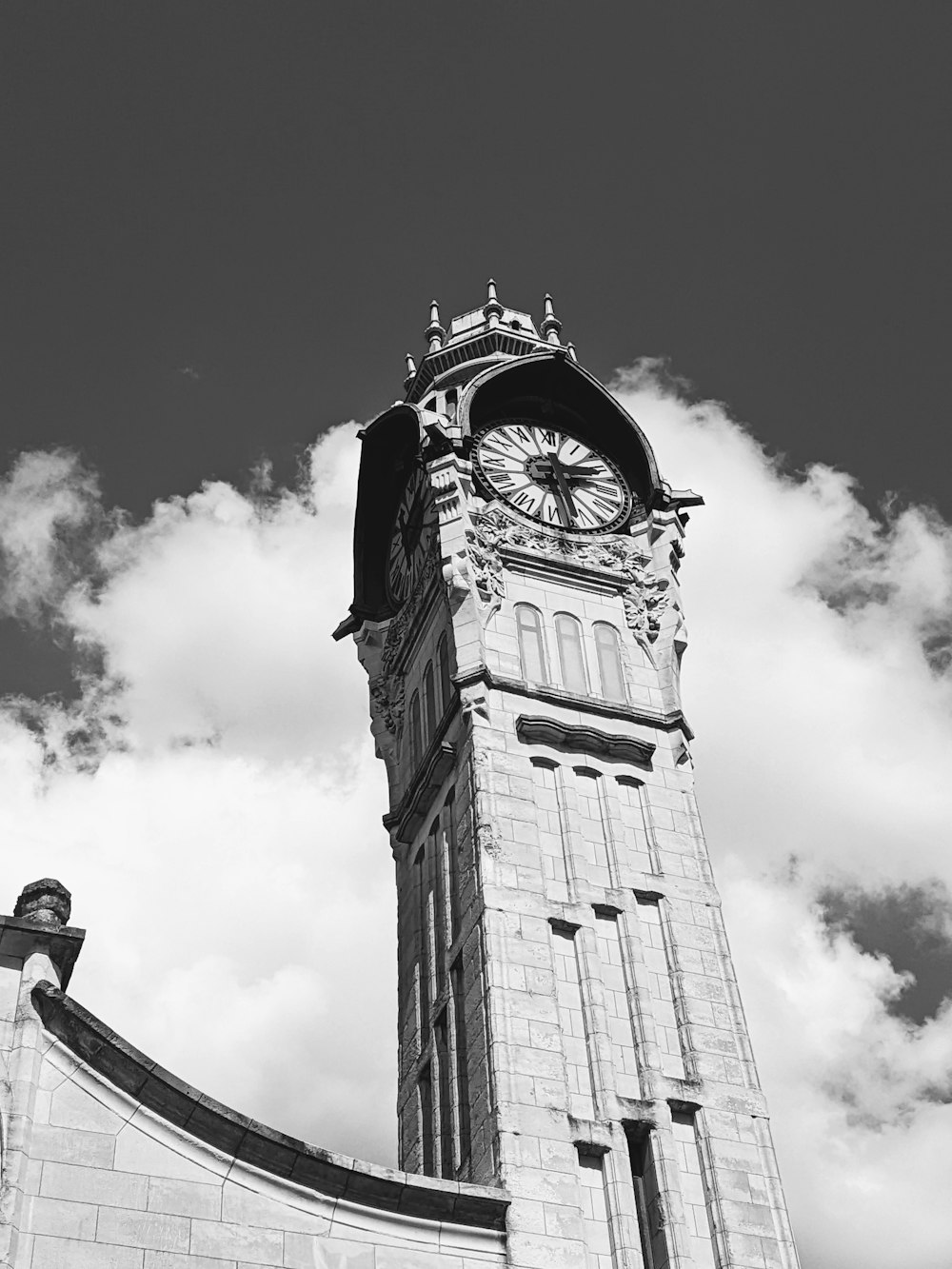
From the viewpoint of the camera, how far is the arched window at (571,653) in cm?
3378

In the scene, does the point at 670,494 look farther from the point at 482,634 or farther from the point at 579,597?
the point at 482,634

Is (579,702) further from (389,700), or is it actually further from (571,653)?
(389,700)

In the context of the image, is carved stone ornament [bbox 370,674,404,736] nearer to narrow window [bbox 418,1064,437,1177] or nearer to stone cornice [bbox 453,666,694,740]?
stone cornice [bbox 453,666,694,740]

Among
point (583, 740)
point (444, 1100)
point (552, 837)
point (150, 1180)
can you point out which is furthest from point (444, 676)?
point (150, 1180)

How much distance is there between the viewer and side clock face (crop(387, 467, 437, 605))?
38.1m

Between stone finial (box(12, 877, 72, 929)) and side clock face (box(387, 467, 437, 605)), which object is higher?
side clock face (box(387, 467, 437, 605))

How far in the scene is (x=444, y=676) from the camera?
34.8 metres

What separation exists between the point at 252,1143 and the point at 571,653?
46.8ft

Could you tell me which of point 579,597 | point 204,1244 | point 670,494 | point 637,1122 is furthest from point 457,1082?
point 670,494

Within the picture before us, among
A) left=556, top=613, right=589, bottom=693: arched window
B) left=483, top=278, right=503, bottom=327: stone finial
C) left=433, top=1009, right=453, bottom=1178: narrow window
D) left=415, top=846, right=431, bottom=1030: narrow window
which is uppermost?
left=483, top=278, right=503, bottom=327: stone finial

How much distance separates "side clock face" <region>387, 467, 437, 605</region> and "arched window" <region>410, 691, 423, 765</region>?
3.17m

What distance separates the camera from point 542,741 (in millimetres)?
32094

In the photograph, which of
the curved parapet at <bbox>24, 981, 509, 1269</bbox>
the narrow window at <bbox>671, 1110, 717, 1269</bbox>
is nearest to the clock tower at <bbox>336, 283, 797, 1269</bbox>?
the narrow window at <bbox>671, 1110, 717, 1269</bbox>

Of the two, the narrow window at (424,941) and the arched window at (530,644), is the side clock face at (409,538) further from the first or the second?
the narrow window at (424,941)
